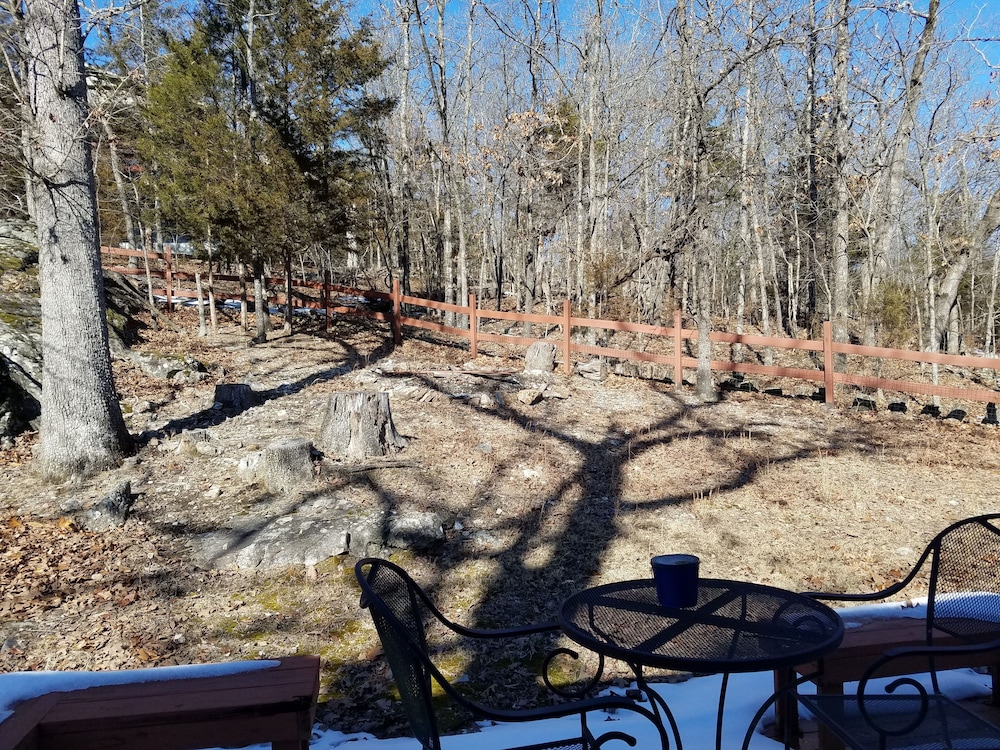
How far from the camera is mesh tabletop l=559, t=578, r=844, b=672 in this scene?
1.79 m

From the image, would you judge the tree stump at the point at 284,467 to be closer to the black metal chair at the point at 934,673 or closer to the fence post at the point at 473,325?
the black metal chair at the point at 934,673

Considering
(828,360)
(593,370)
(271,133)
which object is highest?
(271,133)

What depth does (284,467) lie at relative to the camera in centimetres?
537

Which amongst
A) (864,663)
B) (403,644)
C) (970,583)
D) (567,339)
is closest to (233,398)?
Answer: (567,339)

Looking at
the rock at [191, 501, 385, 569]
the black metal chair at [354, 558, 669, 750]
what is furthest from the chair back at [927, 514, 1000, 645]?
the rock at [191, 501, 385, 569]

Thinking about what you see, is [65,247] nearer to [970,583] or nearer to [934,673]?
[934,673]

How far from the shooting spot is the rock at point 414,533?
15.2 feet

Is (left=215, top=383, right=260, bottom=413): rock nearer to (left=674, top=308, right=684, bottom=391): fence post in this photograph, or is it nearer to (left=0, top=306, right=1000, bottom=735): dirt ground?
(left=0, top=306, right=1000, bottom=735): dirt ground

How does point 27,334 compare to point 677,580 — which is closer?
point 677,580

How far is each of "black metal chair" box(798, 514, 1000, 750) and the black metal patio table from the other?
0.18 meters

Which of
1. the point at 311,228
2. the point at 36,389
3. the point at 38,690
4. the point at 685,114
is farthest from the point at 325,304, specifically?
the point at 38,690

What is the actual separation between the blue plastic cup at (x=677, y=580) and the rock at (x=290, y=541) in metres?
2.93

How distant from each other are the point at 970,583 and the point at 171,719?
3.13 m

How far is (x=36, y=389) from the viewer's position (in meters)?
6.84
